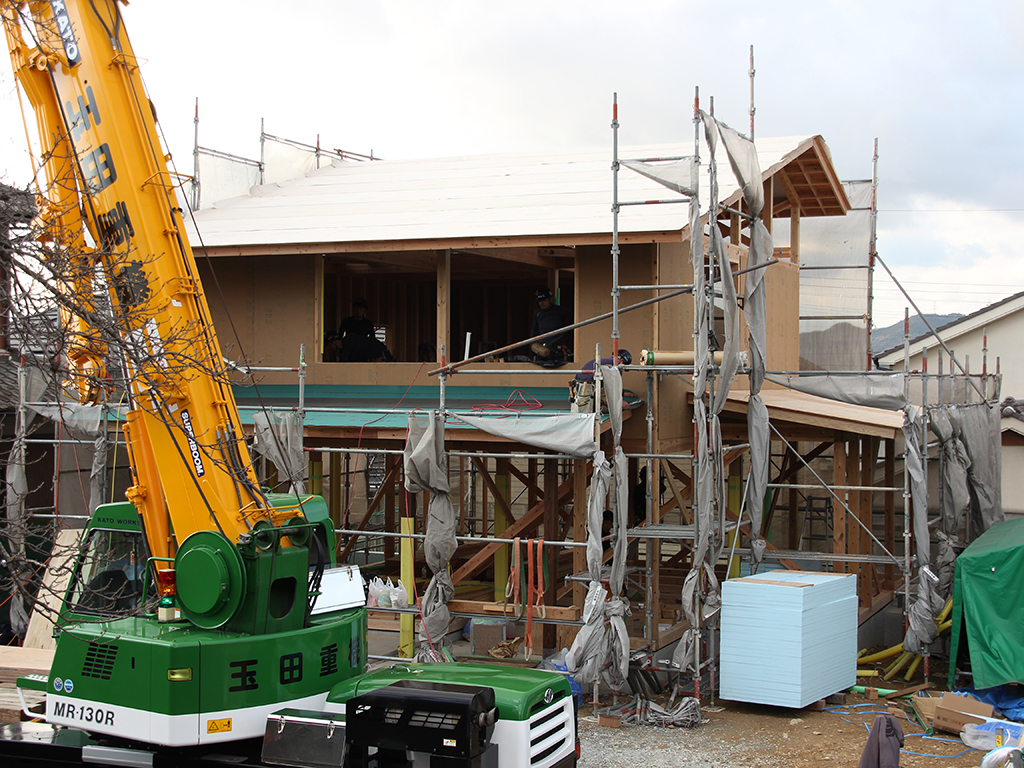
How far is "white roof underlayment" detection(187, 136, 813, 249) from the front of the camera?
1342cm

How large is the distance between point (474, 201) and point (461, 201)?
0.76 feet

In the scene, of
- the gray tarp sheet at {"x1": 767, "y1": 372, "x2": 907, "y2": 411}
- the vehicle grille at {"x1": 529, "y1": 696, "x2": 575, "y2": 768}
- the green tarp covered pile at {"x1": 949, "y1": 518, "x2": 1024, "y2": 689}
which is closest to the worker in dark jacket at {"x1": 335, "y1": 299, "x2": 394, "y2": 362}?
the gray tarp sheet at {"x1": 767, "y1": 372, "x2": 907, "y2": 411}

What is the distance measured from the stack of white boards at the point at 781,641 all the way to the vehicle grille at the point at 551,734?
15.1 feet

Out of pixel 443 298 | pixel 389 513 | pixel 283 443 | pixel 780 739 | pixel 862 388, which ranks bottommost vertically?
pixel 780 739

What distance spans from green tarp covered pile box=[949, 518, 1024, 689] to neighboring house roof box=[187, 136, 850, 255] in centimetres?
534

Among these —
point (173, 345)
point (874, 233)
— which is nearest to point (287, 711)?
point (173, 345)

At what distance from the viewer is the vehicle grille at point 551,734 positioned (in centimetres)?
642

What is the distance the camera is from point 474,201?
15336mm

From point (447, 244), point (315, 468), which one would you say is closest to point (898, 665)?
point (447, 244)

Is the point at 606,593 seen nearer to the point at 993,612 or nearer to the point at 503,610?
the point at 503,610

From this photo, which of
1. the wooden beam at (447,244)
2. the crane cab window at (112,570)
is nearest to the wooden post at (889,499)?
the wooden beam at (447,244)

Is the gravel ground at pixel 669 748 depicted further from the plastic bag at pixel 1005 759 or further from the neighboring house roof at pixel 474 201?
the neighboring house roof at pixel 474 201

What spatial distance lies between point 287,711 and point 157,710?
841mm

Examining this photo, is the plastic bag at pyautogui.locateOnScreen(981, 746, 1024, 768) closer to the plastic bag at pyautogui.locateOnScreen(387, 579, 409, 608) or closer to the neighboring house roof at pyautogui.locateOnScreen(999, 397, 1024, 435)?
the plastic bag at pyautogui.locateOnScreen(387, 579, 409, 608)
